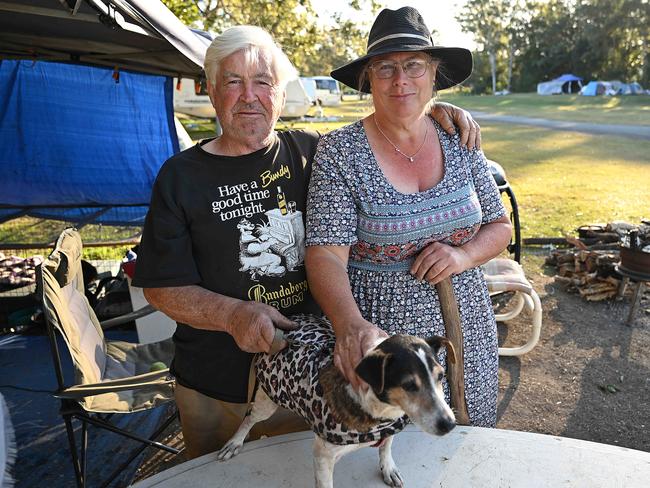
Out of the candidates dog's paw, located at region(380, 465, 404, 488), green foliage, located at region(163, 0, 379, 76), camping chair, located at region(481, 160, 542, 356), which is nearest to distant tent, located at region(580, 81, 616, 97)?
green foliage, located at region(163, 0, 379, 76)

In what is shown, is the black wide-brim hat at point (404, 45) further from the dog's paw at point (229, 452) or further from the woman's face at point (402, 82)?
the dog's paw at point (229, 452)

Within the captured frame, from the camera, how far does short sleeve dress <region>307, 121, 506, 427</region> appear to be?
1804mm

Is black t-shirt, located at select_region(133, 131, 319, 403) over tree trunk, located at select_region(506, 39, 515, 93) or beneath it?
beneath

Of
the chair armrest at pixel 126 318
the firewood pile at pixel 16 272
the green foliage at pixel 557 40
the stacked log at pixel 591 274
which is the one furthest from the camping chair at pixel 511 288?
the green foliage at pixel 557 40

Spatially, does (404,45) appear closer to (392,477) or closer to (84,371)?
(392,477)

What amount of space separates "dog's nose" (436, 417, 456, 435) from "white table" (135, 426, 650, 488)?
1.60 ft

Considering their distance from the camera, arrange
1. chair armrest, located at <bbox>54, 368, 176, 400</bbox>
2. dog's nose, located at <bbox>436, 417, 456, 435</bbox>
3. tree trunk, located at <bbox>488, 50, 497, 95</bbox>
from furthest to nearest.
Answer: tree trunk, located at <bbox>488, 50, 497, 95</bbox> < chair armrest, located at <bbox>54, 368, 176, 400</bbox> < dog's nose, located at <bbox>436, 417, 456, 435</bbox>

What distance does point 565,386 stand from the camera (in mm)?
4652

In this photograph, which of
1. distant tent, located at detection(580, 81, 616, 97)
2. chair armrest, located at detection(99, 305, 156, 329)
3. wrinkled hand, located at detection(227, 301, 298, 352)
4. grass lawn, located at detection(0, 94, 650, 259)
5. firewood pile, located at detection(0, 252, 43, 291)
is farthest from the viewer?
distant tent, located at detection(580, 81, 616, 97)

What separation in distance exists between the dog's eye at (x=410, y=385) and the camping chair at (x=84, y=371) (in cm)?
192

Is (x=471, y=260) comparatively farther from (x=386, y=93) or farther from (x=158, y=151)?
(x=158, y=151)

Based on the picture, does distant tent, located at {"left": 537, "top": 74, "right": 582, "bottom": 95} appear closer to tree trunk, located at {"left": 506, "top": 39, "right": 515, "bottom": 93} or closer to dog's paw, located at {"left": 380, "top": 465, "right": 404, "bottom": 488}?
tree trunk, located at {"left": 506, "top": 39, "right": 515, "bottom": 93}

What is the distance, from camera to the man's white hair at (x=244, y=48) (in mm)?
1793

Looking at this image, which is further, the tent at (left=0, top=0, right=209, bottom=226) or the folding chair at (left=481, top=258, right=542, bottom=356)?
the tent at (left=0, top=0, right=209, bottom=226)
